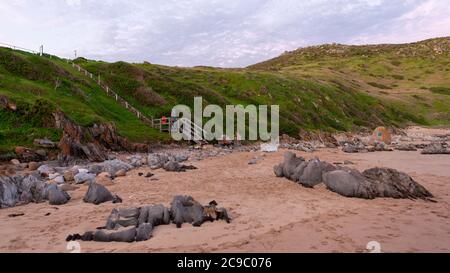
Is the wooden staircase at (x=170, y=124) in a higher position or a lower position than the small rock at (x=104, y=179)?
higher

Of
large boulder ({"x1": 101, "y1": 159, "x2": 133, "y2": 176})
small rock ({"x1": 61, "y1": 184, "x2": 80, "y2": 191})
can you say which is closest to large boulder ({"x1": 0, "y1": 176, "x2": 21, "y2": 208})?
small rock ({"x1": 61, "y1": 184, "x2": 80, "y2": 191})

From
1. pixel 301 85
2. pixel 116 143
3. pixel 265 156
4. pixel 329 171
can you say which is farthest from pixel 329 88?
pixel 329 171

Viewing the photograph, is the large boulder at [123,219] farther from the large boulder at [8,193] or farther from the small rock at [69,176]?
the small rock at [69,176]

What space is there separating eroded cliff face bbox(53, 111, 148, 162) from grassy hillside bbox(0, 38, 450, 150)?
0.96 m

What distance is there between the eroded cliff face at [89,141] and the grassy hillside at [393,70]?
6782cm

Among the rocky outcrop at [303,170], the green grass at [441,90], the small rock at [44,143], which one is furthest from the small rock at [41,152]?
the green grass at [441,90]

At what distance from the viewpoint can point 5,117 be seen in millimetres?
26156

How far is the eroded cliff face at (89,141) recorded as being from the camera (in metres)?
24.2

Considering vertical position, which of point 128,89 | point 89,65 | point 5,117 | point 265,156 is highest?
point 89,65

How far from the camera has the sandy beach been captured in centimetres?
857

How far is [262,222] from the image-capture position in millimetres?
10641
